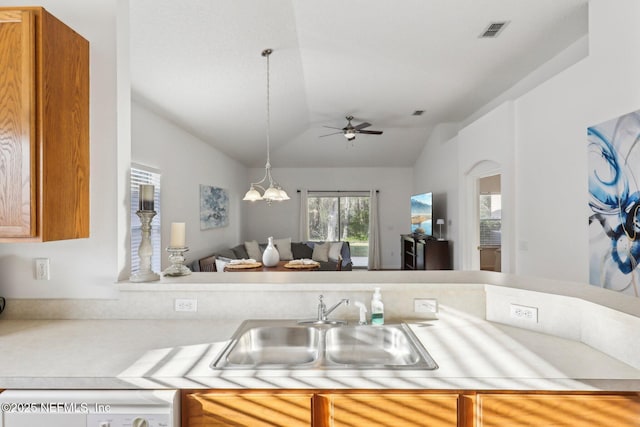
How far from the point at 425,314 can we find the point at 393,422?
67 cm

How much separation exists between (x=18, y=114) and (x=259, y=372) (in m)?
1.35

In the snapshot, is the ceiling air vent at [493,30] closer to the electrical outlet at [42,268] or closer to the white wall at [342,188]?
the electrical outlet at [42,268]

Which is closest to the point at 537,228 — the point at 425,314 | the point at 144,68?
the point at 425,314

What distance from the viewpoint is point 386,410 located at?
1.16m

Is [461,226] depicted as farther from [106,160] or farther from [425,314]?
[106,160]

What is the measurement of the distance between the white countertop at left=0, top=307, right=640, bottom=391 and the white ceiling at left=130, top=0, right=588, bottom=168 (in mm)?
2198

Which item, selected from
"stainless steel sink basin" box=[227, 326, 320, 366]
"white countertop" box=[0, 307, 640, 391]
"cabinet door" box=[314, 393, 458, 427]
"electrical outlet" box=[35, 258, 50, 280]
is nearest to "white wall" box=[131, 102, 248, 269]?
"electrical outlet" box=[35, 258, 50, 280]

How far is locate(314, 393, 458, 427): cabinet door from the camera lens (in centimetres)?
116

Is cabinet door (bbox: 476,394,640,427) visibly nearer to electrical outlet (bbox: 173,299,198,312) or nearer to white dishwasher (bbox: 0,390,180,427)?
white dishwasher (bbox: 0,390,180,427)

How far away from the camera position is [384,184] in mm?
9086

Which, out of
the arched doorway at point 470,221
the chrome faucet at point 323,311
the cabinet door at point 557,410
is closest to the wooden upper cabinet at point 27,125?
the chrome faucet at point 323,311

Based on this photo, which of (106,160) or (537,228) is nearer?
(106,160)

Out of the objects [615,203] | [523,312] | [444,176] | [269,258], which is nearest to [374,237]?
[444,176]

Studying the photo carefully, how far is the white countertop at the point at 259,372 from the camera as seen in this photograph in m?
1.15
